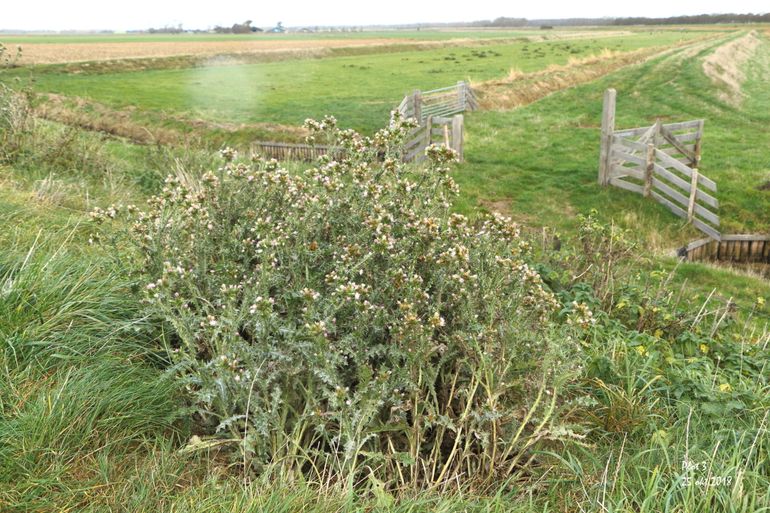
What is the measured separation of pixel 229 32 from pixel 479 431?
149229 mm

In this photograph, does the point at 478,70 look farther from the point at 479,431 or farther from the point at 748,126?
the point at 479,431

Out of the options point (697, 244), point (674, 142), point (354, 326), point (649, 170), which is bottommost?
point (697, 244)

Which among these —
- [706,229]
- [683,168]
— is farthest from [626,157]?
[706,229]

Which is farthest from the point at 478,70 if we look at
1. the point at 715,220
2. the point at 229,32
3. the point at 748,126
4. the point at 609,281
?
the point at 229,32

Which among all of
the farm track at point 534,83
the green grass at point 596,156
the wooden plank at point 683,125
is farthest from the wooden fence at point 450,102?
the wooden plank at point 683,125

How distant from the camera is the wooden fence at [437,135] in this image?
15711 millimetres

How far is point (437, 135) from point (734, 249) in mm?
8277

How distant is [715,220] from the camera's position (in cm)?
1212

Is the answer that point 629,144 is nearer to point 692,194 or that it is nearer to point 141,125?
point 692,194

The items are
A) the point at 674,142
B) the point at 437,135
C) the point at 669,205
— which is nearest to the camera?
the point at 669,205

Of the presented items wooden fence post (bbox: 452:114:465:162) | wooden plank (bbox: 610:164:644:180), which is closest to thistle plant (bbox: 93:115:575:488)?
wooden plank (bbox: 610:164:644:180)

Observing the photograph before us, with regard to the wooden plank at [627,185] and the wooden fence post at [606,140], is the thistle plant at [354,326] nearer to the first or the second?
the wooden plank at [627,185]

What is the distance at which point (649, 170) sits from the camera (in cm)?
1323
